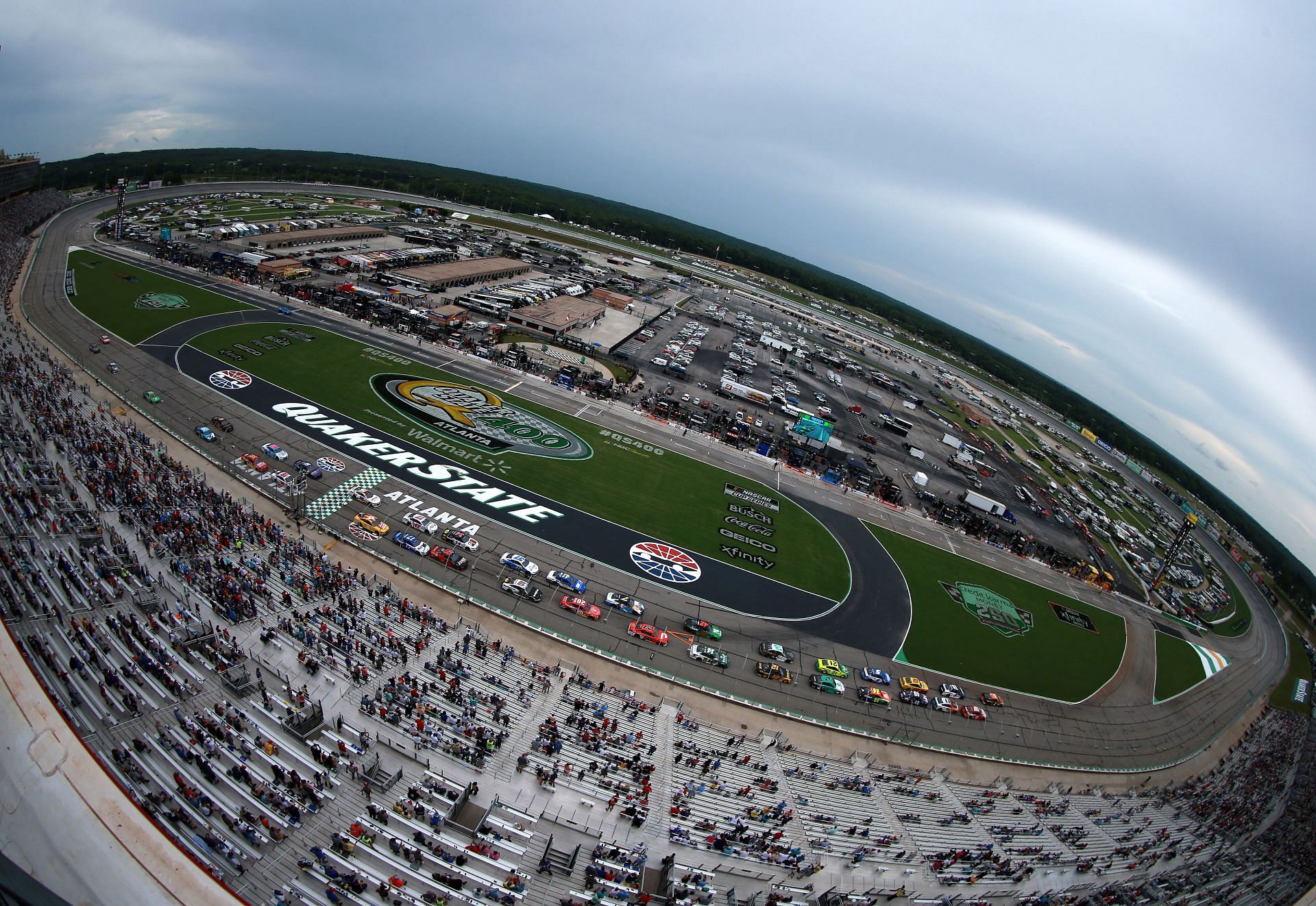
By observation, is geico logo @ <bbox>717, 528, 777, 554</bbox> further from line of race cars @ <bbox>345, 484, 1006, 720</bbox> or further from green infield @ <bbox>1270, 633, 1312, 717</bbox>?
green infield @ <bbox>1270, 633, 1312, 717</bbox>

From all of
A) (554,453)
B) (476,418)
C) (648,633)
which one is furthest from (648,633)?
(476,418)

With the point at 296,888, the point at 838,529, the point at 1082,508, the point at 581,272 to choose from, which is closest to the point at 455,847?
the point at 296,888

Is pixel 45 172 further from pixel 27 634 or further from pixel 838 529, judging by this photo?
pixel 838 529

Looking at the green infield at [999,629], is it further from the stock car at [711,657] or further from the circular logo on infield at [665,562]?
the circular logo on infield at [665,562]

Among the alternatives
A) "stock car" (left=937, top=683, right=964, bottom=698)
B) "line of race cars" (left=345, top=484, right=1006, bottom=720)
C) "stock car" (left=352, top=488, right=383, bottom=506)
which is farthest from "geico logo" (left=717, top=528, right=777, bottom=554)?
Result: "stock car" (left=352, top=488, right=383, bottom=506)

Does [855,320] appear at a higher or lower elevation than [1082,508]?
higher

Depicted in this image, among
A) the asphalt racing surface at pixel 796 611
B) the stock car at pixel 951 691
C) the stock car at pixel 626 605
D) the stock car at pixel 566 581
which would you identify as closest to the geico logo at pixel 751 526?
the asphalt racing surface at pixel 796 611
